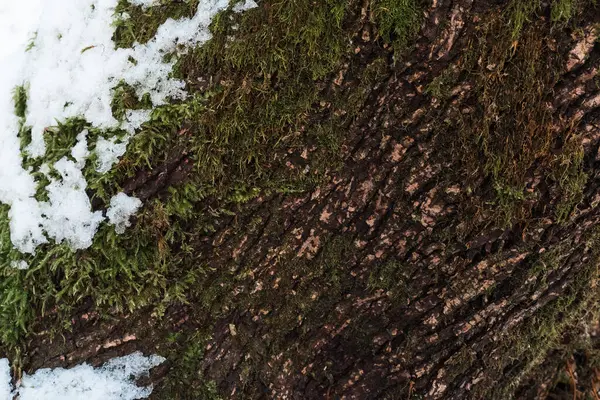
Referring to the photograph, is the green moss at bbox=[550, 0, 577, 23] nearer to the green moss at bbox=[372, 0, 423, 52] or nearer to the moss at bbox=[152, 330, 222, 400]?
the green moss at bbox=[372, 0, 423, 52]

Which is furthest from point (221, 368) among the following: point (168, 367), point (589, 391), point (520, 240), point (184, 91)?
point (589, 391)

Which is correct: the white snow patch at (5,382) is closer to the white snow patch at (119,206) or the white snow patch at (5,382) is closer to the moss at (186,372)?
the moss at (186,372)

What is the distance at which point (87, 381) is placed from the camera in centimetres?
162

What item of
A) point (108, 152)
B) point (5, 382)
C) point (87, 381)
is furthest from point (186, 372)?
point (108, 152)

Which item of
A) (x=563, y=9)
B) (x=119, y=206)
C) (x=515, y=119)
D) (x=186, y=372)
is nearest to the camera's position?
(x=563, y=9)

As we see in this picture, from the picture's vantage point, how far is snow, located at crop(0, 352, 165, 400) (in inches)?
63.0

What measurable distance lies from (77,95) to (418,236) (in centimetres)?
117

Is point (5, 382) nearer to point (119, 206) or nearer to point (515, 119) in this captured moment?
point (119, 206)

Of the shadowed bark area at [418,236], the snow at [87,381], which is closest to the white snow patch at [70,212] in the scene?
the shadowed bark area at [418,236]

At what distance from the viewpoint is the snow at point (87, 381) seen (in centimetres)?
160

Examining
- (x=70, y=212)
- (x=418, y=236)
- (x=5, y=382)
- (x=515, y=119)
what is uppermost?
(x=515, y=119)

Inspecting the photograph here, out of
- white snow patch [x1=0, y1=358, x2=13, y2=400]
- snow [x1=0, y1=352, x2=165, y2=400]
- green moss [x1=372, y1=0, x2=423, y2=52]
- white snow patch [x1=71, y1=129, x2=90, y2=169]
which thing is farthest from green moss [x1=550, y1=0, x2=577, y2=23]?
white snow patch [x1=0, y1=358, x2=13, y2=400]

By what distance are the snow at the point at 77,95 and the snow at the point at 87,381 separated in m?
0.41

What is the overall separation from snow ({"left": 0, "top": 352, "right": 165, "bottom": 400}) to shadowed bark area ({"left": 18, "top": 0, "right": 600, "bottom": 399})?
4 centimetres
